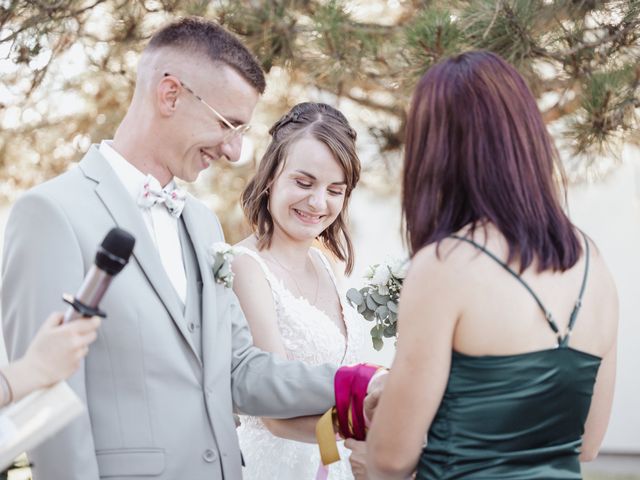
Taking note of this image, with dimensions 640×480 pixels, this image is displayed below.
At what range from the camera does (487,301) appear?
87.0 inches

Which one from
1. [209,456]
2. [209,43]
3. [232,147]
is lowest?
[209,456]

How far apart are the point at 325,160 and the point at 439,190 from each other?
1.58 meters

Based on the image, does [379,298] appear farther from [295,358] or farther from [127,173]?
[127,173]

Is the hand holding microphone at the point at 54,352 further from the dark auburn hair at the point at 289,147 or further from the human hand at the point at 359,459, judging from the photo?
the dark auburn hair at the point at 289,147

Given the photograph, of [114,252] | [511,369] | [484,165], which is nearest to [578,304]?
[511,369]

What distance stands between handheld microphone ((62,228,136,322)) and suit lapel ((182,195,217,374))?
884mm

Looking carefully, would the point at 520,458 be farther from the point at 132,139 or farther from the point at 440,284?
the point at 132,139

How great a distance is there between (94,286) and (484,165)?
1003mm

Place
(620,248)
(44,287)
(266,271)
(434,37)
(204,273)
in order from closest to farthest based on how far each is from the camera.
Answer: (44,287), (204,273), (266,271), (434,37), (620,248)

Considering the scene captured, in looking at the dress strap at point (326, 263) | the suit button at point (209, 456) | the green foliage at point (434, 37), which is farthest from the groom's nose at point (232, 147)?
the green foliage at point (434, 37)

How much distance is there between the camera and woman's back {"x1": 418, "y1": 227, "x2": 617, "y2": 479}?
7.29 feet

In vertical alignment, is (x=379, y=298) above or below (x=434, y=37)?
below

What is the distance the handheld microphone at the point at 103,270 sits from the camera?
2.00 m

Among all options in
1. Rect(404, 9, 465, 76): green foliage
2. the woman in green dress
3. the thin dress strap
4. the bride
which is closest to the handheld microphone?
the woman in green dress
